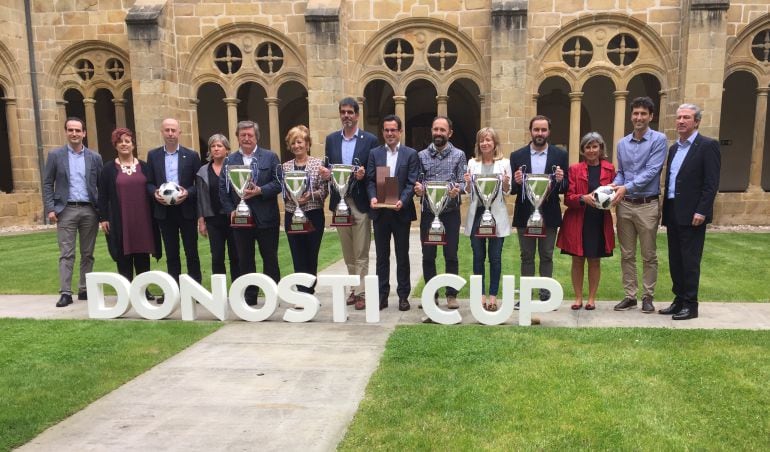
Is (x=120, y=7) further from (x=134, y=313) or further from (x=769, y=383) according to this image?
(x=769, y=383)

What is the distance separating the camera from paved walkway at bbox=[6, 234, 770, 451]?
2623 mm

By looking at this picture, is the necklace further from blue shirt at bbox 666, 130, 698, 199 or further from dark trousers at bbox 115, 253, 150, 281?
blue shirt at bbox 666, 130, 698, 199

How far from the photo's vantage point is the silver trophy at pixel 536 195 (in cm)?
428

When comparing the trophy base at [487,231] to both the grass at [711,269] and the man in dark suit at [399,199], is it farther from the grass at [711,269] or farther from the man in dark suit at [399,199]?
the grass at [711,269]

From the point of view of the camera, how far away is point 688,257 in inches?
179

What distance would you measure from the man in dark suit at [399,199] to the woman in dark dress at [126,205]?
2106 millimetres

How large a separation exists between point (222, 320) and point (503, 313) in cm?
233

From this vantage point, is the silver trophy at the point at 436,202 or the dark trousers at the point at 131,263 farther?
the dark trousers at the point at 131,263

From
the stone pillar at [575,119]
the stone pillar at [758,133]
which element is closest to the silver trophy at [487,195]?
the stone pillar at [575,119]

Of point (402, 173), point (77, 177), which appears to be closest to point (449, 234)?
point (402, 173)

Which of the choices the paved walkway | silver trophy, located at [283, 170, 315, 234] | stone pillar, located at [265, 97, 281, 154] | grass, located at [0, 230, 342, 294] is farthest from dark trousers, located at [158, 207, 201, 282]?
stone pillar, located at [265, 97, 281, 154]

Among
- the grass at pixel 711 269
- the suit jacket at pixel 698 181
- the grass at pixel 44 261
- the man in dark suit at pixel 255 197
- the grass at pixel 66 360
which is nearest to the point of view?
the grass at pixel 66 360

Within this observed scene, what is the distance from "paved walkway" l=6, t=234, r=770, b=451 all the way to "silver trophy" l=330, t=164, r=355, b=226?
844 mm

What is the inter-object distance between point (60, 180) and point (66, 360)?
7.49 ft
